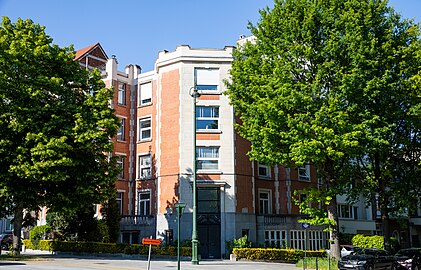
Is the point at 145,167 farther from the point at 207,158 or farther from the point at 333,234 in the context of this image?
the point at 333,234

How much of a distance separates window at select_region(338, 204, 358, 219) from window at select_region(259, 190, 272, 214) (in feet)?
40.6

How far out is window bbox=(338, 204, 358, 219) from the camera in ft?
156

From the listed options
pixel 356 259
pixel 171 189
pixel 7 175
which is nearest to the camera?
pixel 356 259

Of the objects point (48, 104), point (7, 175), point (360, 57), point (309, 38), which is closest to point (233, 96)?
point (309, 38)

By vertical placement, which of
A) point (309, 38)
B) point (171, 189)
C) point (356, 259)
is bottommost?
point (356, 259)

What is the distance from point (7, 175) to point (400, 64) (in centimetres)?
2261

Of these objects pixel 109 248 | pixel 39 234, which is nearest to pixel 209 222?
pixel 109 248

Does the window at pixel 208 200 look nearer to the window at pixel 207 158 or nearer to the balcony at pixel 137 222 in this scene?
the window at pixel 207 158

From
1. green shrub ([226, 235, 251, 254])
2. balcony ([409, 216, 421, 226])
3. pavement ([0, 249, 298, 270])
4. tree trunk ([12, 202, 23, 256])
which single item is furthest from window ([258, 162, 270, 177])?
balcony ([409, 216, 421, 226])

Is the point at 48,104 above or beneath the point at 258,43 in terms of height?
beneath

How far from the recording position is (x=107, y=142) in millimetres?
28578

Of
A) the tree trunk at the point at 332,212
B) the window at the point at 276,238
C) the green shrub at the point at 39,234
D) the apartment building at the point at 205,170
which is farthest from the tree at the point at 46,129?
the window at the point at 276,238

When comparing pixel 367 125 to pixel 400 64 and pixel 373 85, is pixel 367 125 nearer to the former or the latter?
pixel 373 85

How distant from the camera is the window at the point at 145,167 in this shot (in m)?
37.5
